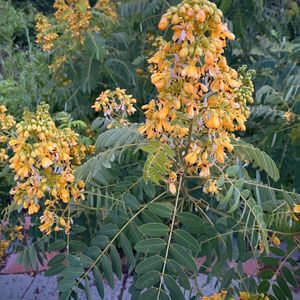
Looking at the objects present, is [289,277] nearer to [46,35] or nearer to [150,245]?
[150,245]

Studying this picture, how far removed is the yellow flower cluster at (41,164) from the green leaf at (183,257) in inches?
13.9

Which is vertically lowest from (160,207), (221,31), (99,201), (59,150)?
(99,201)

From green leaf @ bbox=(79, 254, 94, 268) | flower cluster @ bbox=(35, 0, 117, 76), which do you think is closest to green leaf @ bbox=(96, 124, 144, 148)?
green leaf @ bbox=(79, 254, 94, 268)

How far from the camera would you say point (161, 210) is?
4.06ft

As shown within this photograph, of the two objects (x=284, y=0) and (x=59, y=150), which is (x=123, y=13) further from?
(x=59, y=150)

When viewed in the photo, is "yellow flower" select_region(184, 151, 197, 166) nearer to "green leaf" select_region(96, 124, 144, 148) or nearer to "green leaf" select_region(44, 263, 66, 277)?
"green leaf" select_region(96, 124, 144, 148)

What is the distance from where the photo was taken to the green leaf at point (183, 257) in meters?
1.17

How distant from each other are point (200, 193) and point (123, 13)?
1.35 meters

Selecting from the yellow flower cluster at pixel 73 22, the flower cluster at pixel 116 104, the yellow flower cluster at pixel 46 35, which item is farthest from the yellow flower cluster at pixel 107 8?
the flower cluster at pixel 116 104

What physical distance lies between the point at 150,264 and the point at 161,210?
15 cm

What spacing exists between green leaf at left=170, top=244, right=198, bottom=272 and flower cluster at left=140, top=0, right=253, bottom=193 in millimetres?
187

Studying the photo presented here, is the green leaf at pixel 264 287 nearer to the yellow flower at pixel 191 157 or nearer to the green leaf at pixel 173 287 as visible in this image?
the green leaf at pixel 173 287

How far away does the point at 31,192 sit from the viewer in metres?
1.27

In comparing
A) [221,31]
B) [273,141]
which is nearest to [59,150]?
[221,31]
